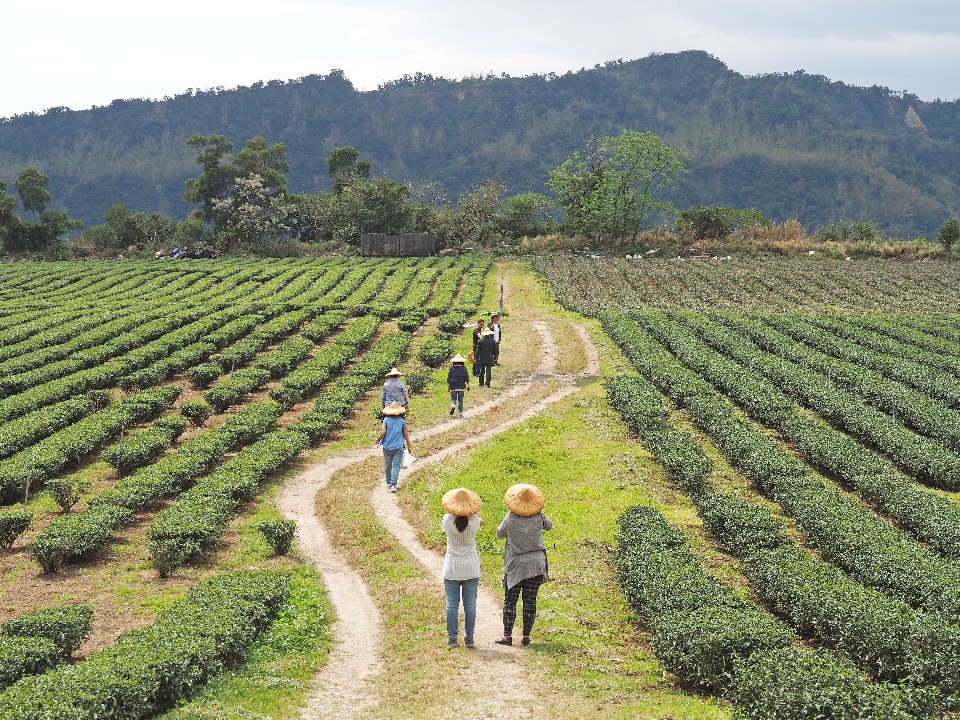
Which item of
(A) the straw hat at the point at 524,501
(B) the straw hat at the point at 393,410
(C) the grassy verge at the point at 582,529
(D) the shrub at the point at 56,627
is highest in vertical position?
(A) the straw hat at the point at 524,501

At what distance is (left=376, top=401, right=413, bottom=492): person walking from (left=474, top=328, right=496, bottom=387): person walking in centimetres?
957

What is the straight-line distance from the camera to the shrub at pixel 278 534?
16984 mm

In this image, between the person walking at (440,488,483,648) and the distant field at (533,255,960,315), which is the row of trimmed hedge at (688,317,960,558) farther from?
the distant field at (533,255,960,315)

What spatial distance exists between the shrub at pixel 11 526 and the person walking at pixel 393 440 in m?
7.08

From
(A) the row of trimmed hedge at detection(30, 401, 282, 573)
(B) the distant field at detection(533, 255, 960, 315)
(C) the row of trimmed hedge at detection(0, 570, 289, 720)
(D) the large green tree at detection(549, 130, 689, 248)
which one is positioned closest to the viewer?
(C) the row of trimmed hedge at detection(0, 570, 289, 720)

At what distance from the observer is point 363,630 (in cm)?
1382

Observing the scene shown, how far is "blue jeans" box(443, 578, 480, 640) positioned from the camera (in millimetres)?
12891

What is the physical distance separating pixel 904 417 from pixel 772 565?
14.1 m

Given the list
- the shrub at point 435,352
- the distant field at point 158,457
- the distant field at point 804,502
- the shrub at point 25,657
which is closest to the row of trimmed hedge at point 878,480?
the distant field at point 804,502

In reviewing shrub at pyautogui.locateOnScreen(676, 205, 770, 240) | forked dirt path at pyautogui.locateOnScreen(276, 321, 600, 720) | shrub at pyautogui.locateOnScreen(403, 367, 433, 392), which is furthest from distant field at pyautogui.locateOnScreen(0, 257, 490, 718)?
shrub at pyautogui.locateOnScreen(676, 205, 770, 240)

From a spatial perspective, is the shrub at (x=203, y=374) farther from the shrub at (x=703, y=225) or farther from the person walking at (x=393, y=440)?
the shrub at (x=703, y=225)

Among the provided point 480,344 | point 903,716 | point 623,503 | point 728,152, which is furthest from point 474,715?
point 728,152

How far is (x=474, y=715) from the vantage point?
424 inches

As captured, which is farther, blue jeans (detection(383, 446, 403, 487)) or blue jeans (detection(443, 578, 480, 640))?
blue jeans (detection(383, 446, 403, 487))
